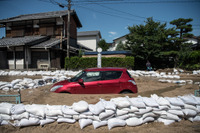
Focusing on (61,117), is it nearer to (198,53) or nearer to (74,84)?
(74,84)

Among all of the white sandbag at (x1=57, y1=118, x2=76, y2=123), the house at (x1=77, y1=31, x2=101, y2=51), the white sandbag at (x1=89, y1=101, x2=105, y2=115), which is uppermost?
the house at (x1=77, y1=31, x2=101, y2=51)

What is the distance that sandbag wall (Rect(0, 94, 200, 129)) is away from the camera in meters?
2.74

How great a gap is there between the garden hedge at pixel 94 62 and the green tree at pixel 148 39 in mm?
3371

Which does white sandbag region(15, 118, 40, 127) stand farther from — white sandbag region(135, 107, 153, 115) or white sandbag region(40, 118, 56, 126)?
white sandbag region(135, 107, 153, 115)

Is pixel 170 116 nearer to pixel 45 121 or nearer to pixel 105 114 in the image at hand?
pixel 105 114

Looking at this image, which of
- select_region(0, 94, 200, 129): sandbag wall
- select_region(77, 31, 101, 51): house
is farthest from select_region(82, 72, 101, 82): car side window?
select_region(77, 31, 101, 51): house

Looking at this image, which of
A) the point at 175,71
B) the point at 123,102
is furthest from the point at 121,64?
the point at 123,102

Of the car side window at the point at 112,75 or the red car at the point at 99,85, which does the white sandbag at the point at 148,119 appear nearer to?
the red car at the point at 99,85

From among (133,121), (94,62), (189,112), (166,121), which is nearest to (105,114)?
(133,121)

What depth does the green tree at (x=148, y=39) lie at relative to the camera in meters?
15.9

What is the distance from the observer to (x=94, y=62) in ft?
47.1

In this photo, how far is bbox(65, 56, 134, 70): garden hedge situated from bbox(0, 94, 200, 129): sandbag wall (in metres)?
11.3

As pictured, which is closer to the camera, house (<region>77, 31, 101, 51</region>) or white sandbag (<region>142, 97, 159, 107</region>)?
white sandbag (<region>142, 97, 159, 107</region>)

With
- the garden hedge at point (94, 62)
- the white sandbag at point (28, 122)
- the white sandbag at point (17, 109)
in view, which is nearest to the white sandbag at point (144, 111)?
the white sandbag at point (28, 122)
